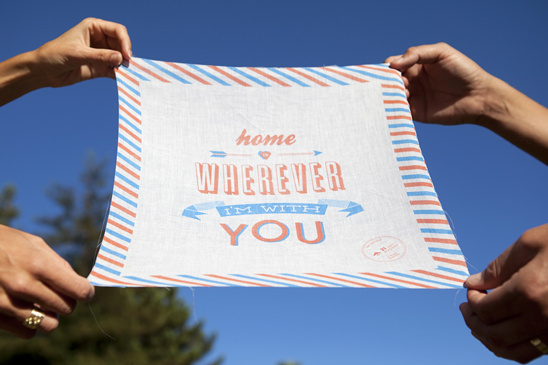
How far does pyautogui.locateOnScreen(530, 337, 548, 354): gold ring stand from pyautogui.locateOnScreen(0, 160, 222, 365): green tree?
11791 mm

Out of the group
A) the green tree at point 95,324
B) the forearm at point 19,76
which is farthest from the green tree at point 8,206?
the forearm at point 19,76

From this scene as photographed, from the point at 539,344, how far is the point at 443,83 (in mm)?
1171

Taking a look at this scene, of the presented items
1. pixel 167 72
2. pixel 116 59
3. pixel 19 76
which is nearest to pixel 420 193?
pixel 167 72

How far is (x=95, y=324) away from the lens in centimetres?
1417

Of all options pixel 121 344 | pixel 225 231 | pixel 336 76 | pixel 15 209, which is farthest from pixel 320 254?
pixel 15 209

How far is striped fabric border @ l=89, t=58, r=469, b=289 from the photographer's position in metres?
1.12

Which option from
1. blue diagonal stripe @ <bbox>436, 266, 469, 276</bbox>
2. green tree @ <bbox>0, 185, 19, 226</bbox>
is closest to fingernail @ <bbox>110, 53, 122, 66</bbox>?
blue diagonal stripe @ <bbox>436, 266, 469, 276</bbox>

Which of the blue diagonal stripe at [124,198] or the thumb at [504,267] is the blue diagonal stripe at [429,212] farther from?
the blue diagonal stripe at [124,198]

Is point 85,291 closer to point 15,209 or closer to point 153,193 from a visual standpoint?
point 153,193

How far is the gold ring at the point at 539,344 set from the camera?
38.9 inches

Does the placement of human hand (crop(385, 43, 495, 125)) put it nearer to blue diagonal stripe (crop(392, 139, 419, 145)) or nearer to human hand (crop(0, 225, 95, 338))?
blue diagonal stripe (crop(392, 139, 419, 145))

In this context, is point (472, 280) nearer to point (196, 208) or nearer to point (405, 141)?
point (405, 141)

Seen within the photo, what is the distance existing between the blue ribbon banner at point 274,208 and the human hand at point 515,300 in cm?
39

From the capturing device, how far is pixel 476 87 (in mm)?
1827
